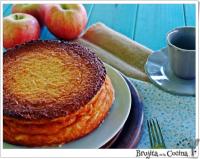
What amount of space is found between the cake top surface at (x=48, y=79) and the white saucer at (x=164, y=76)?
13 centimetres

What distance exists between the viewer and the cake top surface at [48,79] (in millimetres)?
528

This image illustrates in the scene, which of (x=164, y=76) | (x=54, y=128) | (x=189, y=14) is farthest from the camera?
(x=189, y=14)

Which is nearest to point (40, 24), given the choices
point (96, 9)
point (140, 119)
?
point (96, 9)

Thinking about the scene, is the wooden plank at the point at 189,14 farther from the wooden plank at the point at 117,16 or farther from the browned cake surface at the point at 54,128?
the browned cake surface at the point at 54,128

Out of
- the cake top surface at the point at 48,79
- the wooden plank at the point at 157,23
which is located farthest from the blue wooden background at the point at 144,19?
the cake top surface at the point at 48,79

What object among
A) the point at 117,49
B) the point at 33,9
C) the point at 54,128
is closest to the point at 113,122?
the point at 54,128

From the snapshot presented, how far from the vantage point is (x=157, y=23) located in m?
0.87

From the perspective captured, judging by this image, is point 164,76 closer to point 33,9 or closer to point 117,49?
point 117,49

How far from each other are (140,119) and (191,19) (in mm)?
340

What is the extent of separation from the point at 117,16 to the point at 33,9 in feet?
0.63

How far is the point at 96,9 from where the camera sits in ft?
3.02

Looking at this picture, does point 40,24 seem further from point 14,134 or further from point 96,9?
point 14,134

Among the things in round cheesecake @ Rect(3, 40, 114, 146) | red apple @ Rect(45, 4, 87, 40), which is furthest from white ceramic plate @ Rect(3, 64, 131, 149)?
red apple @ Rect(45, 4, 87, 40)

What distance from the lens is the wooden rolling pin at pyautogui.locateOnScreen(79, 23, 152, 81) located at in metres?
0.73
